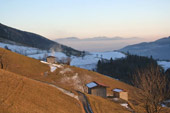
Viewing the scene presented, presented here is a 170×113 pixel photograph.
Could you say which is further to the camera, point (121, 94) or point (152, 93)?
point (121, 94)

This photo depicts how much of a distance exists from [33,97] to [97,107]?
12567 mm

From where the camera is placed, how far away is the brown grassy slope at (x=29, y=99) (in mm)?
26766

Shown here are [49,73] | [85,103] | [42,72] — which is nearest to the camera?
[85,103]

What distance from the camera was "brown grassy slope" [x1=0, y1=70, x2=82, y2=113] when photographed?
87.8 ft

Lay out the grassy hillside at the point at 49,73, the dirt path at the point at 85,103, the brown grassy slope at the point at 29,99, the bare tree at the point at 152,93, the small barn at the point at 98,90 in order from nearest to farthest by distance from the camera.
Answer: the brown grassy slope at the point at 29,99 < the bare tree at the point at 152,93 < the dirt path at the point at 85,103 < the small barn at the point at 98,90 < the grassy hillside at the point at 49,73

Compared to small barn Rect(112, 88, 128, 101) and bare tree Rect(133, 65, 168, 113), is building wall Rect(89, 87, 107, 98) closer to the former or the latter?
small barn Rect(112, 88, 128, 101)

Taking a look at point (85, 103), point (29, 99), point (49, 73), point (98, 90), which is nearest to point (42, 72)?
point (49, 73)

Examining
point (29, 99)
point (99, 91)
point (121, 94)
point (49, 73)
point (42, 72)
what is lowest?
point (121, 94)

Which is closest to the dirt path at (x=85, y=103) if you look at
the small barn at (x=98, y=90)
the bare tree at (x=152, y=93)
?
the bare tree at (x=152, y=93)

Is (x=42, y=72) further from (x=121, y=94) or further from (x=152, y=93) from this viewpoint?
(x=152, y=93)

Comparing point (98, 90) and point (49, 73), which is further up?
point (49, 73)

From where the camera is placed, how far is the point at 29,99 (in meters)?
30.8

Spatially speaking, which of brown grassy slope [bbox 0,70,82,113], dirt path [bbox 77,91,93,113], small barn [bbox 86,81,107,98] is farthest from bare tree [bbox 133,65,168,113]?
small barn [bbox 86,81,107,98]

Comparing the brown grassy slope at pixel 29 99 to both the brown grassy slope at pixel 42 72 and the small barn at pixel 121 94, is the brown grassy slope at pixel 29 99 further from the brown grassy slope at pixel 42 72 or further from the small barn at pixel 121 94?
the brown grassy slope at pixel 42 72
